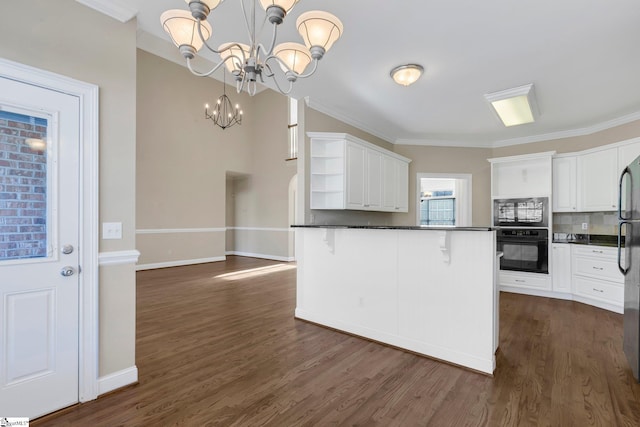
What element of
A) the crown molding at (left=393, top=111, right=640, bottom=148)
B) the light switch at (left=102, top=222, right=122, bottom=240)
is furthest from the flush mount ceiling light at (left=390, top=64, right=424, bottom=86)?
the light switch at (left=102, top=222, right=122, bottom=240)

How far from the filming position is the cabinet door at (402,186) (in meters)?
5.34

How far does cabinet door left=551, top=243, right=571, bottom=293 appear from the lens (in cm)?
468

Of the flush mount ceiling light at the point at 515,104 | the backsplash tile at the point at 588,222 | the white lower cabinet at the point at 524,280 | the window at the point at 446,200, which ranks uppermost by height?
the flush mount ceiling light at the point at 515,104

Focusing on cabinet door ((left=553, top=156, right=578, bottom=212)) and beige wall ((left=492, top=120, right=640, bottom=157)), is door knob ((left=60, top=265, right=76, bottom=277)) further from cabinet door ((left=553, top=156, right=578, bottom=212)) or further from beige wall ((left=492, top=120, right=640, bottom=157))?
beige wall ((left=492, top=120, right=640, bottom=157))

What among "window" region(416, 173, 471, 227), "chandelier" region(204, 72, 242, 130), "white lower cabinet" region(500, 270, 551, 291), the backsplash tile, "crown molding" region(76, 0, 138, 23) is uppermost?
"chandelier" region(204, 72, 242, 130)

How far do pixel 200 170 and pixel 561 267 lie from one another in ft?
25.6

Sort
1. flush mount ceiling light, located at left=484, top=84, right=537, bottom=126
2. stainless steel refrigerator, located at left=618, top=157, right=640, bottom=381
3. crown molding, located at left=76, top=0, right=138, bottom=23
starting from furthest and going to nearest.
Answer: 1. flush mount ceiling light, located at left=484, top=84, right=537, bottom=126
2. stainless steel refrigerator, located at left=618, top=157, right=640, bottom=381
3. crown molding, located at left=76, top=0, right=138, bottom=23

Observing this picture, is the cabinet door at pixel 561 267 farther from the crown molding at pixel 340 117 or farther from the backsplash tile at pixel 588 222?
the crown molding at pixel 340 117

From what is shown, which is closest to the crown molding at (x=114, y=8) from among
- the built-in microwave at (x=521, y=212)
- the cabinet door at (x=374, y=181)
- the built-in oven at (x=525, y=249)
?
the cabinet door at (x=374, y=181)

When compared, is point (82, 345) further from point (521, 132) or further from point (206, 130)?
point (206, 130)

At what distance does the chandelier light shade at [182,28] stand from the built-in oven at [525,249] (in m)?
4.78

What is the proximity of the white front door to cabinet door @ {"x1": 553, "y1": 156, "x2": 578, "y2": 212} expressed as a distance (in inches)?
242

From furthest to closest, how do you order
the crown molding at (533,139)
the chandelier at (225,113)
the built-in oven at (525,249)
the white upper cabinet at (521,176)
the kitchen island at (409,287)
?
1. the chandelier at (225,113)
2. the white upper cabinet at (521,176)
3. the built-in oven at (525,249)
4. the crown molding at (533,139)
5. the kitchen island at (409,287)

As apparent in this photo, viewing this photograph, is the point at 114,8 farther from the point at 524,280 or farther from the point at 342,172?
Result: the point at 524,280
